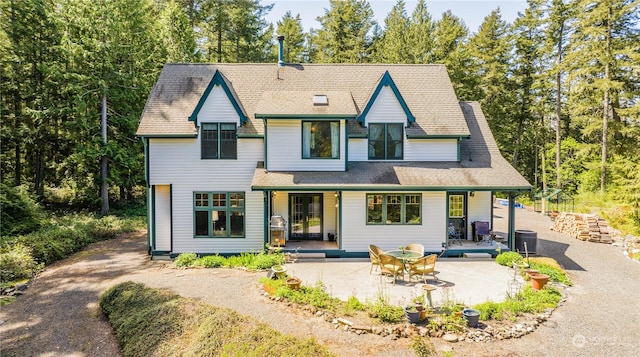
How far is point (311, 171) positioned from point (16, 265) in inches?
434

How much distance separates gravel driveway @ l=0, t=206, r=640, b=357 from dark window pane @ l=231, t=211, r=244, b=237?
6.76 feet

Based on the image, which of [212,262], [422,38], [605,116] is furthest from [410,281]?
[422,38]

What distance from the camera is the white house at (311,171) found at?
14.4 meters

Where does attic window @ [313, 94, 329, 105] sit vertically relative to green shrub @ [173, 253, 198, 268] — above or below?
above

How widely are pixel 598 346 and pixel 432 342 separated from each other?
3.44 metres

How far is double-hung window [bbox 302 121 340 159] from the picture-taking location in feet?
49.2

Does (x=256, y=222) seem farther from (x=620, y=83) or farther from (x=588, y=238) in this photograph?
(x=620, y=83)

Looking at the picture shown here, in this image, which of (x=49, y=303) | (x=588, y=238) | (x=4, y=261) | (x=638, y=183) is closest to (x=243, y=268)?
(x=49, y=303)

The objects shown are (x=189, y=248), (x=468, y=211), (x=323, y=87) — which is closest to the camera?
(x=189, y=248)

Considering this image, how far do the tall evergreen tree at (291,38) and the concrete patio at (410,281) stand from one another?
33142 millimetres

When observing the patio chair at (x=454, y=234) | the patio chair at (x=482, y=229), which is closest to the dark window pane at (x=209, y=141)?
the patio chair at (x=454, y=234)

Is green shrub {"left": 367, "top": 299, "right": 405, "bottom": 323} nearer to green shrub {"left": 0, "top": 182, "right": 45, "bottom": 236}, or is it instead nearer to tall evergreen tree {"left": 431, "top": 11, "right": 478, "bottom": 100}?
green shrub {"left": 0, "top": 182, "right": 45, "bottom": 236}

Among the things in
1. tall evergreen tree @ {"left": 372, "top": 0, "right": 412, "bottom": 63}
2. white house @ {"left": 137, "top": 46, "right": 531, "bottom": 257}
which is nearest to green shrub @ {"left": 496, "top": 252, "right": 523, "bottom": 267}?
white house @ {"left": 137, "top": 46, "right": 531, "bottom": 257}

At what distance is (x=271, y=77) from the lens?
58.4 feet
